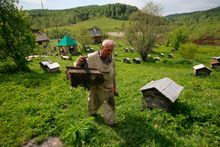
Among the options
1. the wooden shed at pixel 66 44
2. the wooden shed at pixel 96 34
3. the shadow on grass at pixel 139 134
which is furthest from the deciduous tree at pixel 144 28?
the wooden shed at pixel 96 34

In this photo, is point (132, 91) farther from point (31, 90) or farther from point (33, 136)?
point (31, 90)

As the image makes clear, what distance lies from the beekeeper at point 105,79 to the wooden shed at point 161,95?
1.37m

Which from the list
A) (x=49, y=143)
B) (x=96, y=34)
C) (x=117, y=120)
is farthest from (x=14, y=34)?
(x=96, y=34)

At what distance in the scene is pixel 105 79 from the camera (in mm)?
3301

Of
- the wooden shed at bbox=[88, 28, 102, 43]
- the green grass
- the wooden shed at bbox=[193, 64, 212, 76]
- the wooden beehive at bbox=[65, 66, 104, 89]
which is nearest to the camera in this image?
the wooden beehive at bbox=[65, 66, 104, 89]

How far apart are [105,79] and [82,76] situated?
2.69ft

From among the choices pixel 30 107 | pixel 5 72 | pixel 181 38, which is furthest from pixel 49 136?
pixel 181 38

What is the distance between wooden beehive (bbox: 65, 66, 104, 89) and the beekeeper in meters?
0.20

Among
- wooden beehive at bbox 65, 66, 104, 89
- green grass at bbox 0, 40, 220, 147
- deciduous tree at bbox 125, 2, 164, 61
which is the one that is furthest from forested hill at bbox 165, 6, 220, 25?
wooden beehive at bbox 65, 66, 104, 89

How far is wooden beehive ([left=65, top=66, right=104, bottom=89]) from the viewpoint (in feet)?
8.50

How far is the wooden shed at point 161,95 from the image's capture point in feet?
12.1

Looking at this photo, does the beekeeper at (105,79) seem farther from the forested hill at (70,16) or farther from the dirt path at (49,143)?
the forested hill at (70,16)

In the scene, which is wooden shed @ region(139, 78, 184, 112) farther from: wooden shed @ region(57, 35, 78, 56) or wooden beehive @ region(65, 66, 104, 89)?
wooden shed @ region(57, 35, 78, 56)

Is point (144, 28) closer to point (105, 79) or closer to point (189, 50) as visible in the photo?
point (189, 50)
